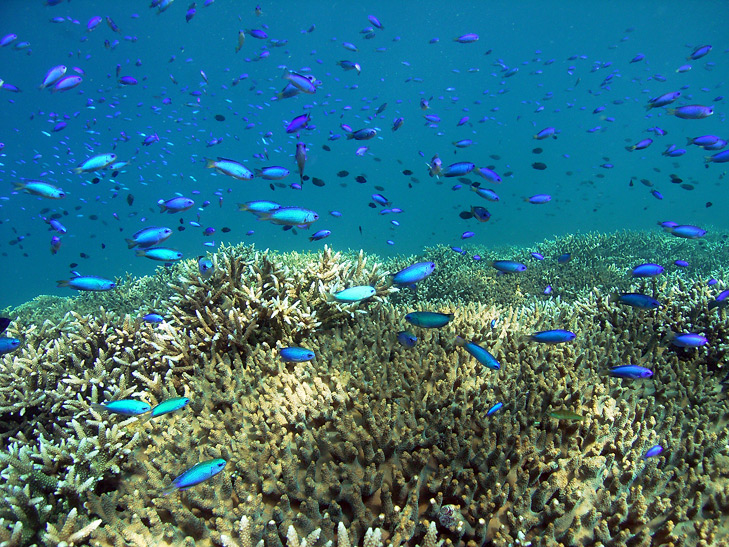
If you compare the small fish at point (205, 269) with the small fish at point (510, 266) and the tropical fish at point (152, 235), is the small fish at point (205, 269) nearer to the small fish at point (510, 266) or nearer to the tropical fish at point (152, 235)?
the tropical fish at point (152, 235)

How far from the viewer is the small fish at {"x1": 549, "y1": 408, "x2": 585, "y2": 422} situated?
9.20ft

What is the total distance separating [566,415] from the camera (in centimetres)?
283

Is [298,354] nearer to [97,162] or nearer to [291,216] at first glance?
[291,216]

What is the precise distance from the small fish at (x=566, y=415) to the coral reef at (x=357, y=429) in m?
0.08

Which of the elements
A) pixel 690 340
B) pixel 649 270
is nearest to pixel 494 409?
pixel 690 340

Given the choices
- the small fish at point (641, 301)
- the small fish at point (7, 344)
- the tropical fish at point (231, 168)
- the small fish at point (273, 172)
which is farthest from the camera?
the small fish at point (273, 172)

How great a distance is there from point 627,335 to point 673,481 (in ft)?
6.38

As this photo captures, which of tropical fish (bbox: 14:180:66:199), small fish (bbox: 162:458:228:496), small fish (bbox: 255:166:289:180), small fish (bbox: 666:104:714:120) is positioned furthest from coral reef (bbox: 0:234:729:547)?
small fish (bbox: 666:104:714:120)

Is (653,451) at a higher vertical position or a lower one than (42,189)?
lower

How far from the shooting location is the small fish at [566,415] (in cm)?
280

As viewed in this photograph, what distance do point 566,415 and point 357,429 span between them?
1.77 metres

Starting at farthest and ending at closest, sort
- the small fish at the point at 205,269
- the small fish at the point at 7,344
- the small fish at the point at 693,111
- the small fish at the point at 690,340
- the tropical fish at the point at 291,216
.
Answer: the small fish at the point at 693,111 < the small fish at the point at 205,269 < the tropical fish at the point at 291,216 < the small fish at the point at 690,340 < the small fish at the point at 7,344

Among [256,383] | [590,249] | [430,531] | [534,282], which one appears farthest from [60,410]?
[590,249]

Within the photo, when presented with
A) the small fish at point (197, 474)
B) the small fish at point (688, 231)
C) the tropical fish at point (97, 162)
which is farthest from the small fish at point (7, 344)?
the small fish at point (688, 231)
